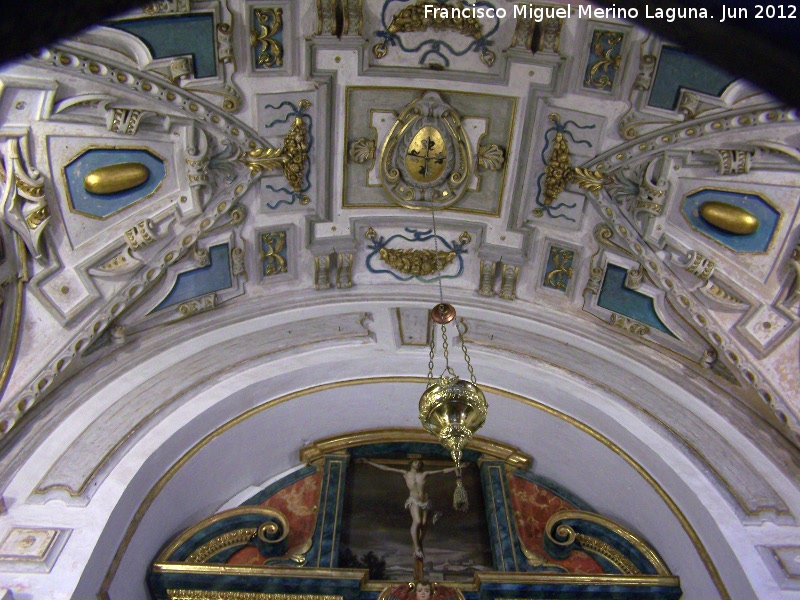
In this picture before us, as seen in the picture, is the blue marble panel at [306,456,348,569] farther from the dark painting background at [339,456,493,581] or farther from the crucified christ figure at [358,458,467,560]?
the crucified christ figure at [358,458,467,560]

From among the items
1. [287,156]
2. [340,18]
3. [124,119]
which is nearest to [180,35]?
[124,119]

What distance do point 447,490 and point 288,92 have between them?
473 cm

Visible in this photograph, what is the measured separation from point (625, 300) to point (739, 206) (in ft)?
5.15

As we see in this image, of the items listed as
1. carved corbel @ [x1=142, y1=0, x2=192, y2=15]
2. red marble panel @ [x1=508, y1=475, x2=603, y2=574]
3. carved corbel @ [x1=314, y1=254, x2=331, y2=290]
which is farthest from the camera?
carved corbel @ [x1=314, y1=254, x2=331, y2=290]

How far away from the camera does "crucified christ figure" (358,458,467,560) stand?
Answer: 8.20 meters

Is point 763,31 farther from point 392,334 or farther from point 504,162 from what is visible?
point 392,334

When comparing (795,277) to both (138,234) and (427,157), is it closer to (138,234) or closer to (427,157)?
(427,157)

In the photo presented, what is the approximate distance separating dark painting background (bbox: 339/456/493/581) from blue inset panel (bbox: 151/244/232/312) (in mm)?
2705

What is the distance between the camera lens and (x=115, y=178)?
679cm

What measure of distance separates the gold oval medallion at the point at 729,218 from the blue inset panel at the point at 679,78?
0.98 m

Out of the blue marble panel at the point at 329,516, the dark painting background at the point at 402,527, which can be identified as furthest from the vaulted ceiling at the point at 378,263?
the dark painting background at the point at 402,527

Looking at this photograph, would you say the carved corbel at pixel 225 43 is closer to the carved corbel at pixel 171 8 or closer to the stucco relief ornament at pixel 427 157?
the carved corbel at pixel 171 8

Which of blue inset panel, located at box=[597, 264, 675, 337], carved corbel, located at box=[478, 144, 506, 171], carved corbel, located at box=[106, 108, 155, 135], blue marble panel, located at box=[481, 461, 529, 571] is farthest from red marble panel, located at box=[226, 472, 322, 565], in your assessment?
carved corbel, located at box=[106, 108, 155, 135]

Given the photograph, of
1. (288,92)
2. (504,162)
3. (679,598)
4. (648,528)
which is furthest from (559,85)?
(679,598)
